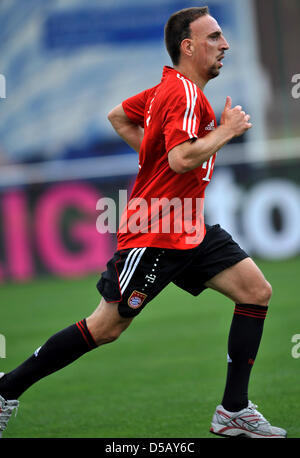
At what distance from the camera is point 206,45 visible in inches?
172

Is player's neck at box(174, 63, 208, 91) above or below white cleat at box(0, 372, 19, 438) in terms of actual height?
above

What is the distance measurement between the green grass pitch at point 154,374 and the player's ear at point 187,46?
2.11 metres

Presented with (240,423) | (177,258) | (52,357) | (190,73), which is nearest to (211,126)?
(190,73)

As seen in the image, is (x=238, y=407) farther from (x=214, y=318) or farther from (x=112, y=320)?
(x=214, y=318)

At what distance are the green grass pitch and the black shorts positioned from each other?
82 centimetres

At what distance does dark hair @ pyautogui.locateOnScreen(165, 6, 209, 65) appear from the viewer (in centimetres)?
441

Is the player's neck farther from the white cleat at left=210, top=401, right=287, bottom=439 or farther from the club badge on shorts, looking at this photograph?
the white cleat at left=210, top=401, right=287, bottom=439

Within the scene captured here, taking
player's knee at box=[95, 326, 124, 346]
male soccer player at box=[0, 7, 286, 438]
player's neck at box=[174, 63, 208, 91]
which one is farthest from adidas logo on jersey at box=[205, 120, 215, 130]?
player's knee at box=[95, 326, 124, 346]

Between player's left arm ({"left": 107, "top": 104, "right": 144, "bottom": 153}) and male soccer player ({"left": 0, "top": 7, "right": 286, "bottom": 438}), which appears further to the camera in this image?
player's left arm ({"left": 107, "top": 104, "right": 144, "bottom": 153})

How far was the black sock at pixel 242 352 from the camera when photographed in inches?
174

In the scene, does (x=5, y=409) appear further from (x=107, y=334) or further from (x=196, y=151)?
(x=196, y=151)

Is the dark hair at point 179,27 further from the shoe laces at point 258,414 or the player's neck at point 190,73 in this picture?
the shoe laces at point 258,414

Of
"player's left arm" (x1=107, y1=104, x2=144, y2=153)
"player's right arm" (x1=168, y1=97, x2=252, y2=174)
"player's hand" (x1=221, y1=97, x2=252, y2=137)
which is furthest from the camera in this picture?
"player's left arm" (x1=107, y1=104, x2=144, y2=153)

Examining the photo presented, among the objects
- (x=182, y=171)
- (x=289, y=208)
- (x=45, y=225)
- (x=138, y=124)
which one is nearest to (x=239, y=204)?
(x=289, y=208)
